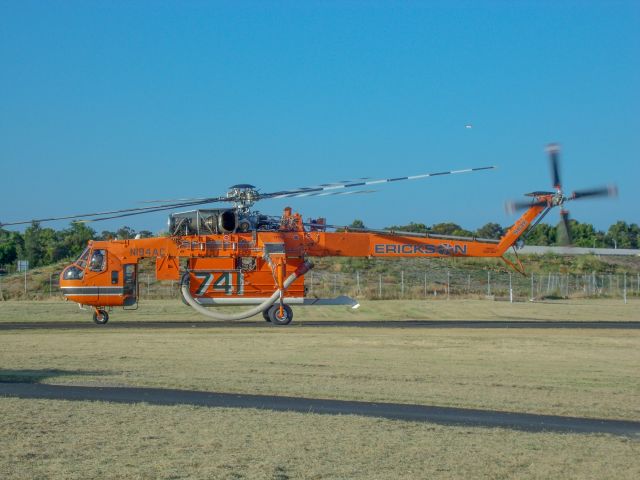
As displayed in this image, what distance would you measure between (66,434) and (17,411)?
1995 millimetres

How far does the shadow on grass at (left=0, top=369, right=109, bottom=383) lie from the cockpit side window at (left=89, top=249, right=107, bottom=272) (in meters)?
14.3

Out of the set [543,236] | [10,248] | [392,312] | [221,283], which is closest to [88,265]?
[221,283]

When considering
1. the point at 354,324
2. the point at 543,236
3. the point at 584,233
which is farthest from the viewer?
the point at 584,233

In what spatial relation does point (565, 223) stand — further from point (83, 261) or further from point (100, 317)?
point (83, 261)

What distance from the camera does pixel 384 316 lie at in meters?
36.3

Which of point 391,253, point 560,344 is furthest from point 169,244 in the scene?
point 560,344

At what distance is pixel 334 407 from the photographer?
13578 mm

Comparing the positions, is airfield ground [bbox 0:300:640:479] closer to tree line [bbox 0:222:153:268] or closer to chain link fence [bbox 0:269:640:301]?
chain link fence [bbox 0:269:640:301]

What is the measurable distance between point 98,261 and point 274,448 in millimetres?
23179

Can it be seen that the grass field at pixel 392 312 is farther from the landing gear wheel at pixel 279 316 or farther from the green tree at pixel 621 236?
the green tree at pixel 621 236

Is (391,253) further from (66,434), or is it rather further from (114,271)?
(66,434)

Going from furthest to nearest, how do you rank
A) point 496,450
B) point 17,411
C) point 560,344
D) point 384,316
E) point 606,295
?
point 606,295, point 384,316, point 560,344, point 17,411, point 496,450

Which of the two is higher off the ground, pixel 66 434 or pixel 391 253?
pixel 391 253

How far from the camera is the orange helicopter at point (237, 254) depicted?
31391 millimetres
